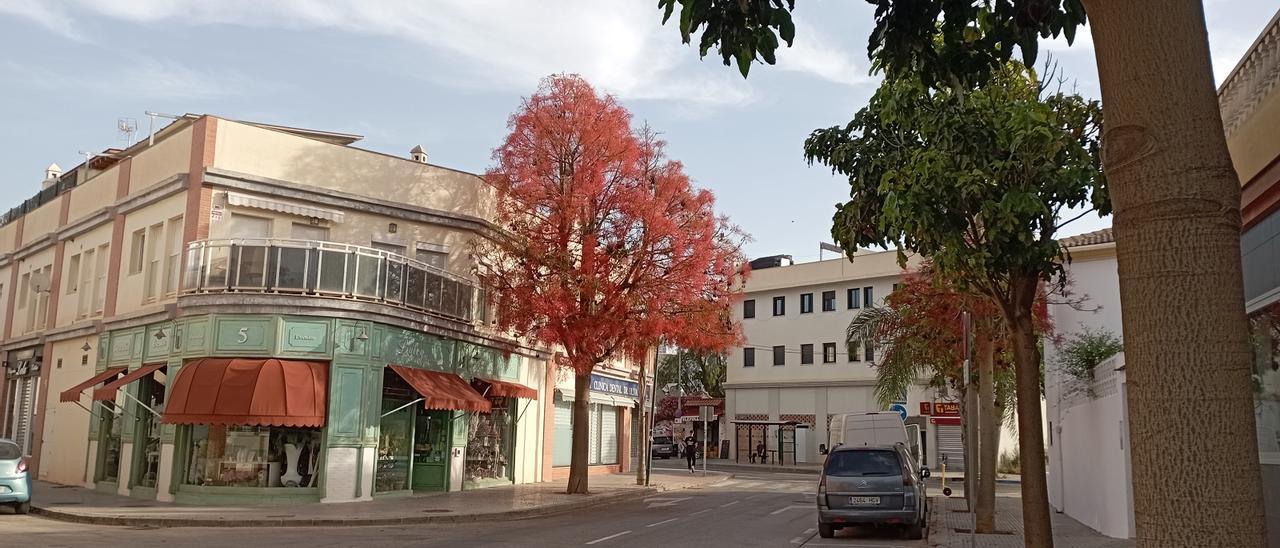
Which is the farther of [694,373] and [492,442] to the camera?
[694,373]

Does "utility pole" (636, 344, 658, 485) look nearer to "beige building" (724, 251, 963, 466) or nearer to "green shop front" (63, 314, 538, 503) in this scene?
"green shop front" (63, 314, 538, 503)

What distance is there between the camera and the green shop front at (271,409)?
20844mm

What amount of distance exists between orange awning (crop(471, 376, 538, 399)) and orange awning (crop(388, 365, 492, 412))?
76 centimetres

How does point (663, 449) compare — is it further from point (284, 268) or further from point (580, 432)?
point (284, 268)

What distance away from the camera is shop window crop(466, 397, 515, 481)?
2702 cm

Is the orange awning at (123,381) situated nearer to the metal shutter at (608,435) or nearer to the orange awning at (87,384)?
the orange awning at (87,384)

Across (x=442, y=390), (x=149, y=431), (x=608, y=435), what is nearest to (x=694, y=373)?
(x=608, y=435)

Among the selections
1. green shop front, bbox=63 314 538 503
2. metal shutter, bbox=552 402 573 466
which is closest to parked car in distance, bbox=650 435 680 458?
metal shutter, bbox=552 402 573 466

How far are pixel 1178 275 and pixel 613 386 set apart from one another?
1332 inches

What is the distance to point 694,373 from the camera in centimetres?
7706

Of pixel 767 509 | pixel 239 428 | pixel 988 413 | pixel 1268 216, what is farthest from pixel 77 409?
pixel 1268 216

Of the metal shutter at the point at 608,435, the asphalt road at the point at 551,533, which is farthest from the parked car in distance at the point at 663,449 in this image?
the asphalt road at the point at 551,533

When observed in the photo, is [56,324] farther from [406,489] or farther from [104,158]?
[406,489]

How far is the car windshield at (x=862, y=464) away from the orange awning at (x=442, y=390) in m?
9.70
